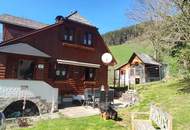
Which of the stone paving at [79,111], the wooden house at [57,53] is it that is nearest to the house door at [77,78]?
the wooden house at [57,53]

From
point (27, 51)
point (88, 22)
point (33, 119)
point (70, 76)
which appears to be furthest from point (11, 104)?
point (88, 22)

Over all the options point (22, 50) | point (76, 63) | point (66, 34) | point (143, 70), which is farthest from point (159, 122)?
point (143, 70)

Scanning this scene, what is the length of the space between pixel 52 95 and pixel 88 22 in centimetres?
900

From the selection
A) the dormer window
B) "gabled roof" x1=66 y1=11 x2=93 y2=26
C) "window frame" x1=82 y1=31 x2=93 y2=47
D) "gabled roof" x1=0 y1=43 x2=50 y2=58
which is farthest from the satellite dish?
"gabled roof" x1=0 y1=43 x2=50 y2=58

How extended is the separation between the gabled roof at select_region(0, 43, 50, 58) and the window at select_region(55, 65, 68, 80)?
80.0 inches

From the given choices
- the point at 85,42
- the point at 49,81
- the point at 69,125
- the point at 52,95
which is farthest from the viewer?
the point at 85,42

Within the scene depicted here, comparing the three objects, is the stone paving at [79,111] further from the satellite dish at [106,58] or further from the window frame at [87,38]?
the window frame at [87,38]

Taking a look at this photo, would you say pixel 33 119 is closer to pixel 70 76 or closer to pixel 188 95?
pixel 70 76

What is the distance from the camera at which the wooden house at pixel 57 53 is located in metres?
18.2

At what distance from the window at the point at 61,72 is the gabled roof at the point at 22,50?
2.03 m

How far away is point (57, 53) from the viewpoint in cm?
2117

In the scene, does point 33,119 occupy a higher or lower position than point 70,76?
lower

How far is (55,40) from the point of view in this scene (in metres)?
21.1

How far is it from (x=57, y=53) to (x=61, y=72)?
1561 millimetres
